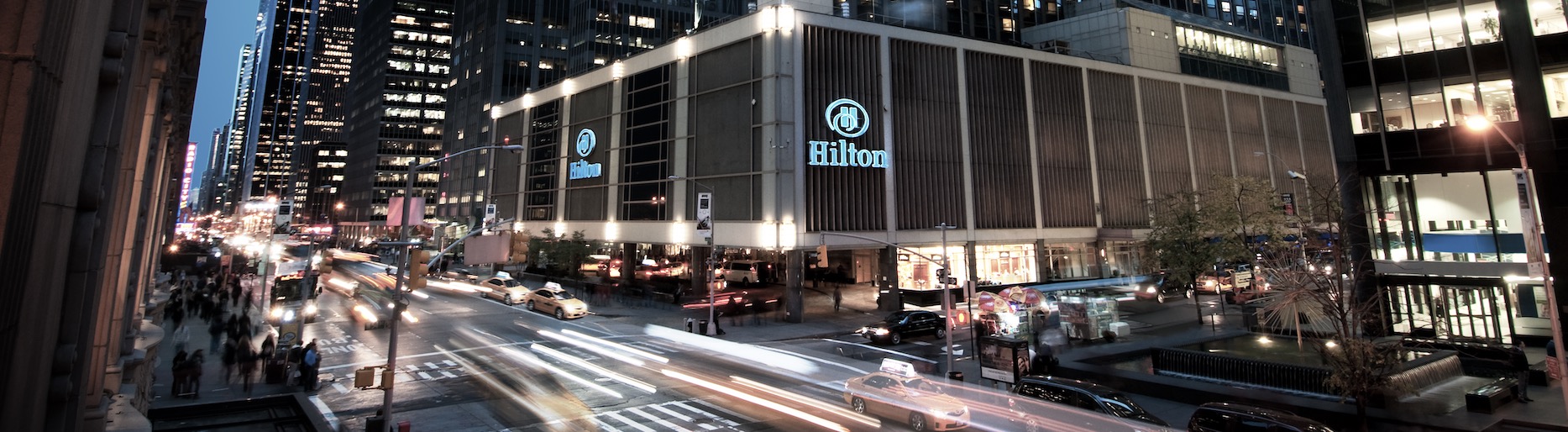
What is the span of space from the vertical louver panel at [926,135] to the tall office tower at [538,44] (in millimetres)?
57968

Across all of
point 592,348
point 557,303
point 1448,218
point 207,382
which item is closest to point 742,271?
point 557,303

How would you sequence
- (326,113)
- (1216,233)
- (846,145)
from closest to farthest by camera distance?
1. (1216,233)
2. (846,145)
3. (326,113)

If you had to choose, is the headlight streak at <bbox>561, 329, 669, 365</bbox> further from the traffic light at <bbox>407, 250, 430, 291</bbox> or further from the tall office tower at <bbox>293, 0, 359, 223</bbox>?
the tall office tower at <bbox>293, 0, 359, 223</bbox>

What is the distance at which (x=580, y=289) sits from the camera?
4791 centimetres

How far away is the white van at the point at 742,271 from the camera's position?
2042 inches

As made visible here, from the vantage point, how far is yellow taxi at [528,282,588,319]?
34.9m

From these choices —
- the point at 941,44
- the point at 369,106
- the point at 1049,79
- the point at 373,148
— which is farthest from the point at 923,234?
the point at 369,106

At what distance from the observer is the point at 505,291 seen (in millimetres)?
39969

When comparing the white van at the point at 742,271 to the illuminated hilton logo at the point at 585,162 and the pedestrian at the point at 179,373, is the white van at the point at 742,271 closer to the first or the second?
the illuminated hilton logo at the point at 585,162

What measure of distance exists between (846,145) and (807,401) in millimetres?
25561

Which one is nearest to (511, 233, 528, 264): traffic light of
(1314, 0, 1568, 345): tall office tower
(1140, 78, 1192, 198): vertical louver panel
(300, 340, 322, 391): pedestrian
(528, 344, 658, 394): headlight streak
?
(528, 344, 658, 394): headlight streak

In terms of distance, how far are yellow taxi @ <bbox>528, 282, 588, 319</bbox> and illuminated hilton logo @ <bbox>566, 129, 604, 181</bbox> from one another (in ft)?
66.2

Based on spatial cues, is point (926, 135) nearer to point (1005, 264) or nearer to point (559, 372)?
point (1005, 264)

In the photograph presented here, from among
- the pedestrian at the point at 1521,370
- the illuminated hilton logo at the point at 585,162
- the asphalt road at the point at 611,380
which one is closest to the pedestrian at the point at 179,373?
the asphalt road at the point at 611,380
